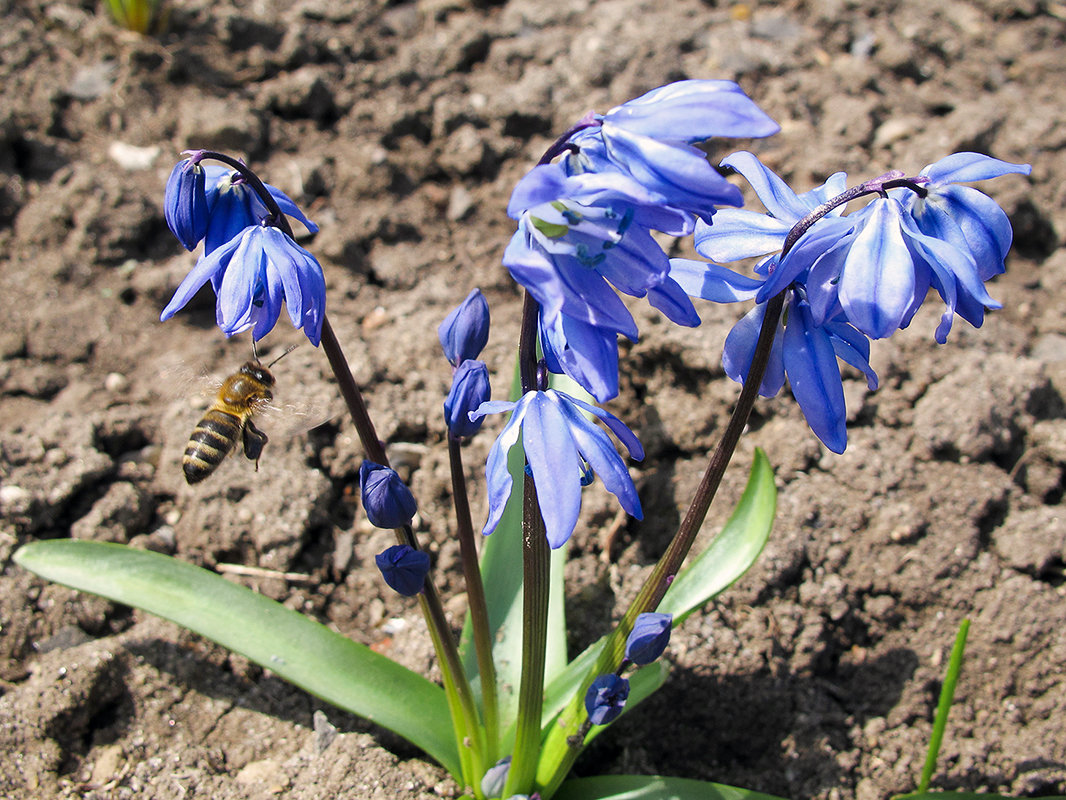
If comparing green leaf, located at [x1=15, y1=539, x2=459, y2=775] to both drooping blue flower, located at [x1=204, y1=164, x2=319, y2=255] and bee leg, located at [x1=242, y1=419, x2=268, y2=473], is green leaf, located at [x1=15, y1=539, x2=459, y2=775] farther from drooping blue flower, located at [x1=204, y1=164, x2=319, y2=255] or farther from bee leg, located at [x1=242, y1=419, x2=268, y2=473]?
drooping blue flower, located at [x1=204, y1=164, x2=319, y2=255]

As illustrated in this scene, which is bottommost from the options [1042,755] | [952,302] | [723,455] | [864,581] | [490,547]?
[1042,755]

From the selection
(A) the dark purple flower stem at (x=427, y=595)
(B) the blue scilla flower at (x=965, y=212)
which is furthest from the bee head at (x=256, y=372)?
(B) the blue scilla flower at (x=965, y=212)

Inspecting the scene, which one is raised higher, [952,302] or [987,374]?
[952,302]

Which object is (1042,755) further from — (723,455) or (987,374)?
(723,455)

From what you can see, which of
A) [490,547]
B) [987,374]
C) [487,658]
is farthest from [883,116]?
[487,658]

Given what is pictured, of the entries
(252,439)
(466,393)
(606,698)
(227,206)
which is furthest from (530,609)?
(227,206)

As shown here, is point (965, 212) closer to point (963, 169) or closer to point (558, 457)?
point (963, 169)

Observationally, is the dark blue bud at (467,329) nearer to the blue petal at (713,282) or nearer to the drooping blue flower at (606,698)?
the blue petal at (713,282)
